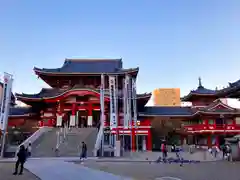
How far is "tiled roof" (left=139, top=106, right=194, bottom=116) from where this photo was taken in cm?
3679

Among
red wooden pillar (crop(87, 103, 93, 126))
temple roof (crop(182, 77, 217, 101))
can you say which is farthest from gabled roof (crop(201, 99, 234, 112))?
red wooden pillar (crop(87, 103, 93, 126))

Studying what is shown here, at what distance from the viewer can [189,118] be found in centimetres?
3853

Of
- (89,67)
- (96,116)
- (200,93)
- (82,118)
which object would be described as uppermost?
(89,67)

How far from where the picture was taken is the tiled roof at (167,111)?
36.8 m

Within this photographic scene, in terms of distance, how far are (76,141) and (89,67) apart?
18.0 m

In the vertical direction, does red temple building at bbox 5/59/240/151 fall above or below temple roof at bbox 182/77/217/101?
below

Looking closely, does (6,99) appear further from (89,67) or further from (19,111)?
(89,67)

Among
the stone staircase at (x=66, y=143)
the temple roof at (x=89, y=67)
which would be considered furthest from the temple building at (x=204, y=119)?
the stone staircase at (x=66, y=143)

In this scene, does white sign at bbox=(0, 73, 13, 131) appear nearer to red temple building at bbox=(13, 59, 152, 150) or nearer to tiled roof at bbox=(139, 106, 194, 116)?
red temple building at bbox=(13, 59, 152, 150)

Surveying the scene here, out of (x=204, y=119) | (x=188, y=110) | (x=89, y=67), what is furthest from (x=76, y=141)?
(x=188, y=110)

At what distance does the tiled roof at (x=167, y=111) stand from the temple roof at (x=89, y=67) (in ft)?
22.6

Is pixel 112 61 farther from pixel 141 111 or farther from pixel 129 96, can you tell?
pixel 129 96

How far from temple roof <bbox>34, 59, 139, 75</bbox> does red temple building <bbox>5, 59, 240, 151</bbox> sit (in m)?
0.15

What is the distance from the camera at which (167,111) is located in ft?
127
